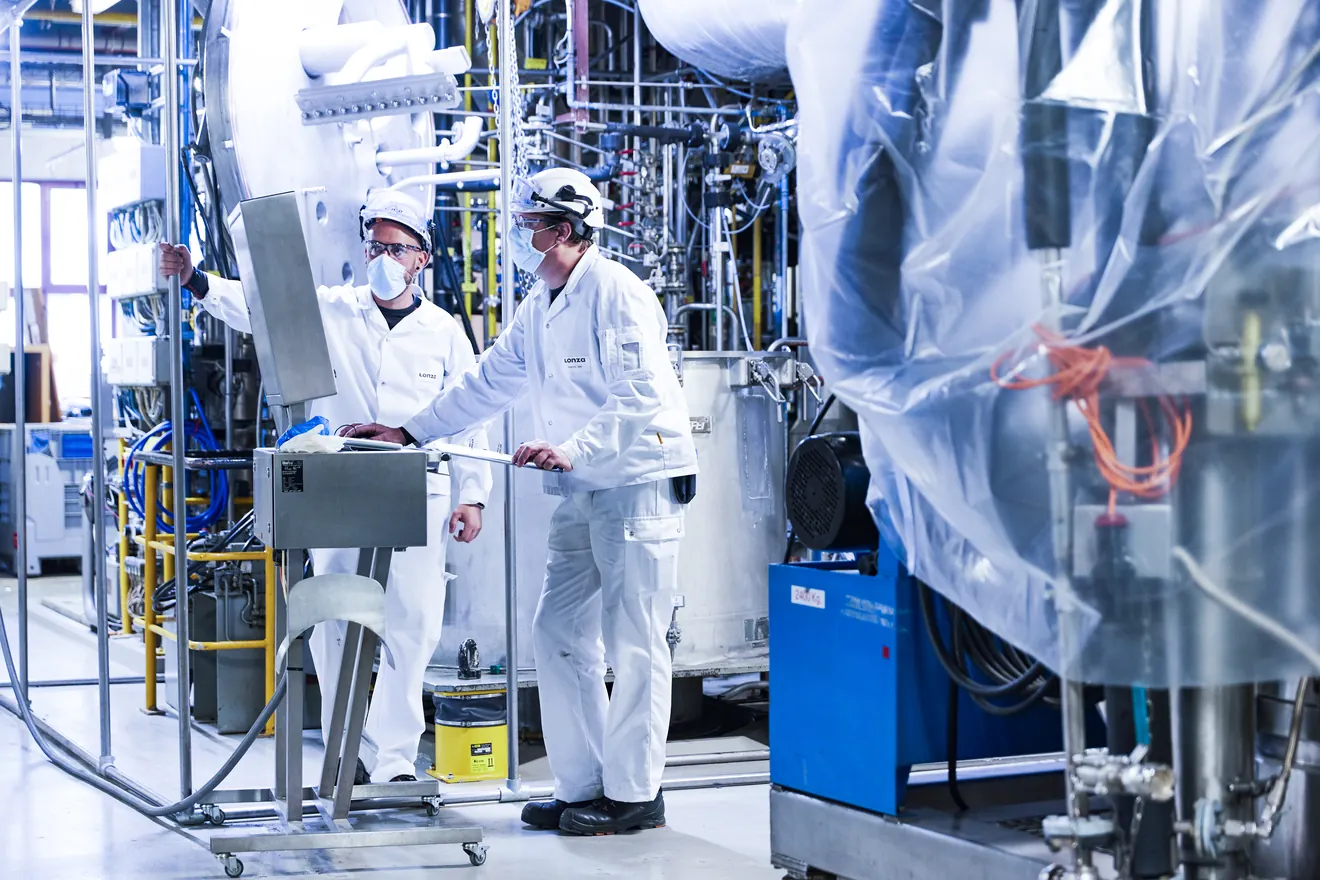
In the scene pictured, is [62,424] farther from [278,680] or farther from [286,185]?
[278,680]

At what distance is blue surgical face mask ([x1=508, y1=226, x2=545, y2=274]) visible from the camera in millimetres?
3807

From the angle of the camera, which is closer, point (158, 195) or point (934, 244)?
point (934, 244)

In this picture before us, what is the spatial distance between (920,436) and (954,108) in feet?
1.41

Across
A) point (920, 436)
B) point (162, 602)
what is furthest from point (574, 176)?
point (162, 602)

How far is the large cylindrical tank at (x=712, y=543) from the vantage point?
4.51 m

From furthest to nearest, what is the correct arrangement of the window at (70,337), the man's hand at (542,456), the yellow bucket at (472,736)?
the window at (70,337)
the yellow bucket at (472,736)
the man's hand at (542,456)

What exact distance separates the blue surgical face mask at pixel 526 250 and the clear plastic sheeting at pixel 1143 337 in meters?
1.84

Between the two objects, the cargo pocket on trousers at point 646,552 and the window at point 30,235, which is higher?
the window at point 30,235

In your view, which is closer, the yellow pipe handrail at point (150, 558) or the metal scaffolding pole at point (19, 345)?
the metal scaffolding pole at point (19, 345)

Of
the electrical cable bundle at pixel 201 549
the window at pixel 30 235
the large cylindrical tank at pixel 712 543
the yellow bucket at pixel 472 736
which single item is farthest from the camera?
the window at pixel 30 235

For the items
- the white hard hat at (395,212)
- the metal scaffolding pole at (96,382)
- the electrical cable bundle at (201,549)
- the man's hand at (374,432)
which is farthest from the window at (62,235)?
the man's hand at (374,432)

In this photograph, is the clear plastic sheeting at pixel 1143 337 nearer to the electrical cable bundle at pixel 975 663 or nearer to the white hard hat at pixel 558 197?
the electrical cable bundle at pixel 975 663

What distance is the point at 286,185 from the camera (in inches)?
177

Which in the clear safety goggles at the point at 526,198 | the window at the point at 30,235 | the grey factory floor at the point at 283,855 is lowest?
the grey factory floor at the point at 283,855
